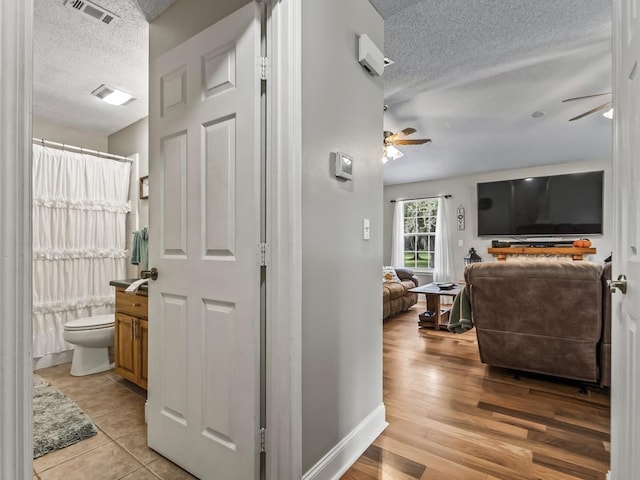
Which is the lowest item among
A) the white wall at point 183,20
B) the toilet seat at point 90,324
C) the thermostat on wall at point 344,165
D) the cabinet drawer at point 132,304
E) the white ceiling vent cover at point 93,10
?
the toilet seat at point 90,324

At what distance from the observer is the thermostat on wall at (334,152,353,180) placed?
5.15 feet

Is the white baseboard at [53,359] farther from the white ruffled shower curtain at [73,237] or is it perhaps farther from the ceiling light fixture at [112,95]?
the ceiling light fixture at [112,95]

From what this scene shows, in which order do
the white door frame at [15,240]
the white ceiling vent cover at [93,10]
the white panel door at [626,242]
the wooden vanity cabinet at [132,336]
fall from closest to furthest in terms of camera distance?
the white door frame at [15,240] < the white panel door at [626,242] < the white ceiling vent cover at [93,10] < the wooden vanity cabinet at [132,336]

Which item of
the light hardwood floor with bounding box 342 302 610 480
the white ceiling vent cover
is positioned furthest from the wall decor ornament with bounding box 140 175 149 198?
the light hardwood floor with bounding box 342 302 610 480

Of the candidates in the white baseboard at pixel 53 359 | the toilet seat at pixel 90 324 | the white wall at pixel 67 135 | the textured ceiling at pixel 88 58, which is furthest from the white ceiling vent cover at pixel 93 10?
the white baseboard at pixel 53 359

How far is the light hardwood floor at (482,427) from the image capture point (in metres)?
1.58

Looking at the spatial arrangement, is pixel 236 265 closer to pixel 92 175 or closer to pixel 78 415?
pixel 78 415

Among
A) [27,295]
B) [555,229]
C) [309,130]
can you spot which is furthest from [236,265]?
[555,229]

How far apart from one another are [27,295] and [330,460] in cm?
139

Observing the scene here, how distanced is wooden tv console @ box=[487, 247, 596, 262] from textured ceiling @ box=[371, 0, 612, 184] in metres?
1.49

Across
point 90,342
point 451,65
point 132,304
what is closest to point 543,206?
point 451,65

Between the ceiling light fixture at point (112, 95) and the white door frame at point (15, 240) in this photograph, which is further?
the ceiling light fixture at point (112, 95)

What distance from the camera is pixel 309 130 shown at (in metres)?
1.41

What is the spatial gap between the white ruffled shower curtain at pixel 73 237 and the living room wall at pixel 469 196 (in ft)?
18.0
